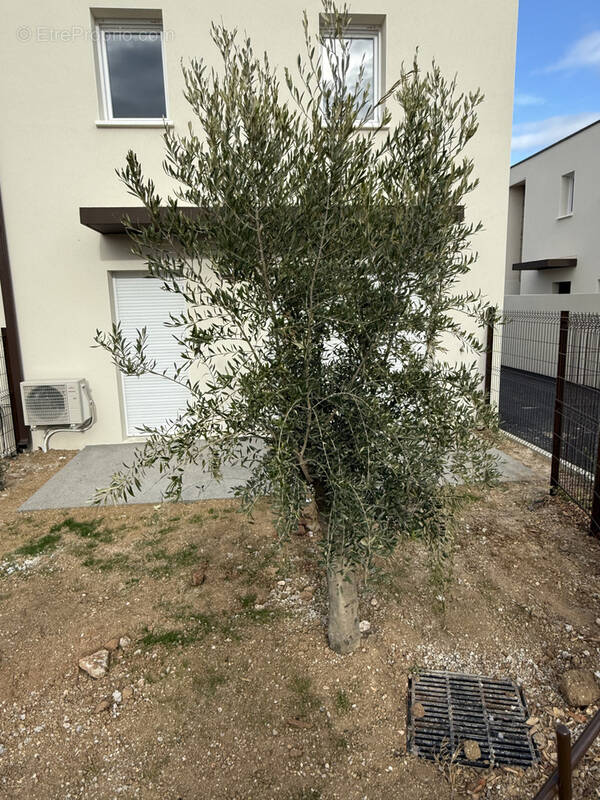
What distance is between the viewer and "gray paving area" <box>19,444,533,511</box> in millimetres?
6332

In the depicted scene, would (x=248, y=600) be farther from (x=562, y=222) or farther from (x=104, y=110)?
(x=562, y=222)

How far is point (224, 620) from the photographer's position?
389 centimetres

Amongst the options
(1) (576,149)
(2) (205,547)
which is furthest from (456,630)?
(1) (576,149)

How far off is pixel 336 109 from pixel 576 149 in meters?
17.8

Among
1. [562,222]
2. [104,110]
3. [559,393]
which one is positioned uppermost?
[104,110]

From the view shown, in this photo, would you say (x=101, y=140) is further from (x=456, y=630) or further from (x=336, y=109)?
(x=456, y=630)

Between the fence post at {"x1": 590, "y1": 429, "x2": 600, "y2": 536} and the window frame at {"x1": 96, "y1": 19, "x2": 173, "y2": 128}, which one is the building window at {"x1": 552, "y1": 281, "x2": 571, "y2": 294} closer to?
the fence post at {"x1": 590, "y1": 429, "x2": 600, "y2": 536}

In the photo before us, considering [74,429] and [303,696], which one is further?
[74,429]

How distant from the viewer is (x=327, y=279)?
254 cm

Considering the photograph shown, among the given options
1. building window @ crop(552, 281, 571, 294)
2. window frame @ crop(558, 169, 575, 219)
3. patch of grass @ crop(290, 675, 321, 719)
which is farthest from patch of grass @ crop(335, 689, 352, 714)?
window frame @ crop(558, 169, 575, 219)

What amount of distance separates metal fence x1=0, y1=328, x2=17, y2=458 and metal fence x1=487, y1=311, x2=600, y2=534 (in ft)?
23.2

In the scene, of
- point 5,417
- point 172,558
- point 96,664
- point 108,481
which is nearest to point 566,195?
point 108,481

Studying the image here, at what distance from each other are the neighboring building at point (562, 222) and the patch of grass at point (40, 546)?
13.4 m

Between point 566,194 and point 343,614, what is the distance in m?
18.4
